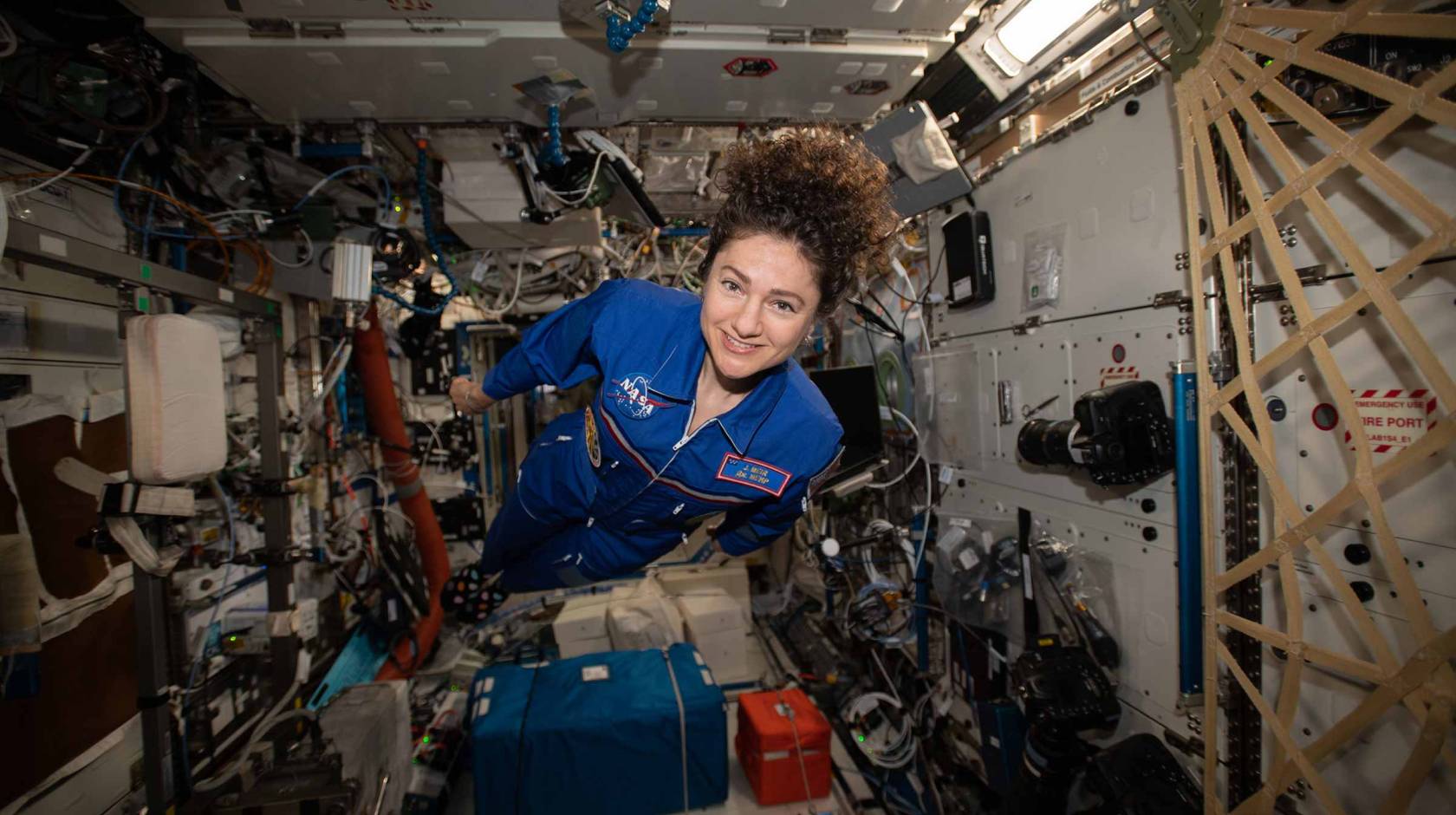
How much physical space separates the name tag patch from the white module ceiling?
1.67 metres

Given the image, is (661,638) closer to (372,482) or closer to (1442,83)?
(372,482)

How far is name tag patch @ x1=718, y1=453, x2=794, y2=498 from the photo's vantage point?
6.41 feet

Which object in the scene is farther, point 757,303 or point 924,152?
point 924,152

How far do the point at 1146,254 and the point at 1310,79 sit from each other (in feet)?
1.91

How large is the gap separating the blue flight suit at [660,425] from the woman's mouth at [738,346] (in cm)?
29

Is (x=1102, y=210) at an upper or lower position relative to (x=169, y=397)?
upper

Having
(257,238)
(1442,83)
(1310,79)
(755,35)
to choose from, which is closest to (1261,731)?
(1442,83)

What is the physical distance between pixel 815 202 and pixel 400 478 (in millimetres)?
4024

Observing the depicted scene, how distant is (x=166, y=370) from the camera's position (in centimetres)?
182

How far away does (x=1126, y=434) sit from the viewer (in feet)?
6.03

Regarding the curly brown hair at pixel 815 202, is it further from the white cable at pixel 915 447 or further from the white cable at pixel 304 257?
the white cable at pixel 304 257

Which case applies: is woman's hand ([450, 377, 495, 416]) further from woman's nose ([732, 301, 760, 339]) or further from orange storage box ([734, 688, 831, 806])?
orange storage box ([734, 688, 831, 806])

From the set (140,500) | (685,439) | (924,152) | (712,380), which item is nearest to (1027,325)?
(924,152)

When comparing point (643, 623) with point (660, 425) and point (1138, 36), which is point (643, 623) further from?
point (1138, 36)
